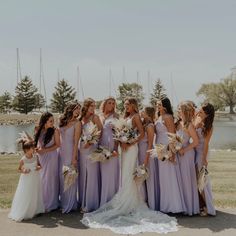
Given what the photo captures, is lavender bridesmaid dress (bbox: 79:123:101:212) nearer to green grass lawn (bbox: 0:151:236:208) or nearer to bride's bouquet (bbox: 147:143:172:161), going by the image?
bride's bouquet (bbox: 147:143:172:161)

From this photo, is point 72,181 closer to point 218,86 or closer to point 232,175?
point 232,175

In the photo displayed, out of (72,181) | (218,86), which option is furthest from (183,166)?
(218,86)

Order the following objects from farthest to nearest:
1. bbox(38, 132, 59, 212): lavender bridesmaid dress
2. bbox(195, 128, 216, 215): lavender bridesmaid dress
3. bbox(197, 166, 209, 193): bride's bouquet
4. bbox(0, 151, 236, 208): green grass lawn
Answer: bbox(0, 151, 236, 208): green grass lawn, bbox(38, 132, 59, 212): lavender bridesmaid dress, bbox(195, 128, 216, 215): lavender bridesmaid dress, bbox(197, 166, 209, 193): bride's bouquet

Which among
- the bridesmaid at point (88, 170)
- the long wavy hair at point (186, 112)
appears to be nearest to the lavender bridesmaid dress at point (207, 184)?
the long wavy hair at point (186, 112)

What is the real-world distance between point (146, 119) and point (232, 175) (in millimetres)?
5666

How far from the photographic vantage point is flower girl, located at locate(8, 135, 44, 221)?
731 cm

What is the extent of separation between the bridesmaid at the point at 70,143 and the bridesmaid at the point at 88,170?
16 cm

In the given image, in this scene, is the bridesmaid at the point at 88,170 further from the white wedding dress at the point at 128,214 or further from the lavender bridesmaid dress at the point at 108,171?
the white wedding dress at the point at 128,214

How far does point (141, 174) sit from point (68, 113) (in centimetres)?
198

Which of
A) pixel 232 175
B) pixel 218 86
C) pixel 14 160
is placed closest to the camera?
pixel 232 175

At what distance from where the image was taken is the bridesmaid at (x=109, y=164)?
7.89 meters

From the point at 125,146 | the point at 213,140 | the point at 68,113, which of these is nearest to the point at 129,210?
the point at 125,146

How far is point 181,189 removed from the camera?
7.70 m

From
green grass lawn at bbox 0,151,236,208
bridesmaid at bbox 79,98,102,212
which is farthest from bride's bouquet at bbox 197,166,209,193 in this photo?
bridesmaid at bbox 79,98,102,212
